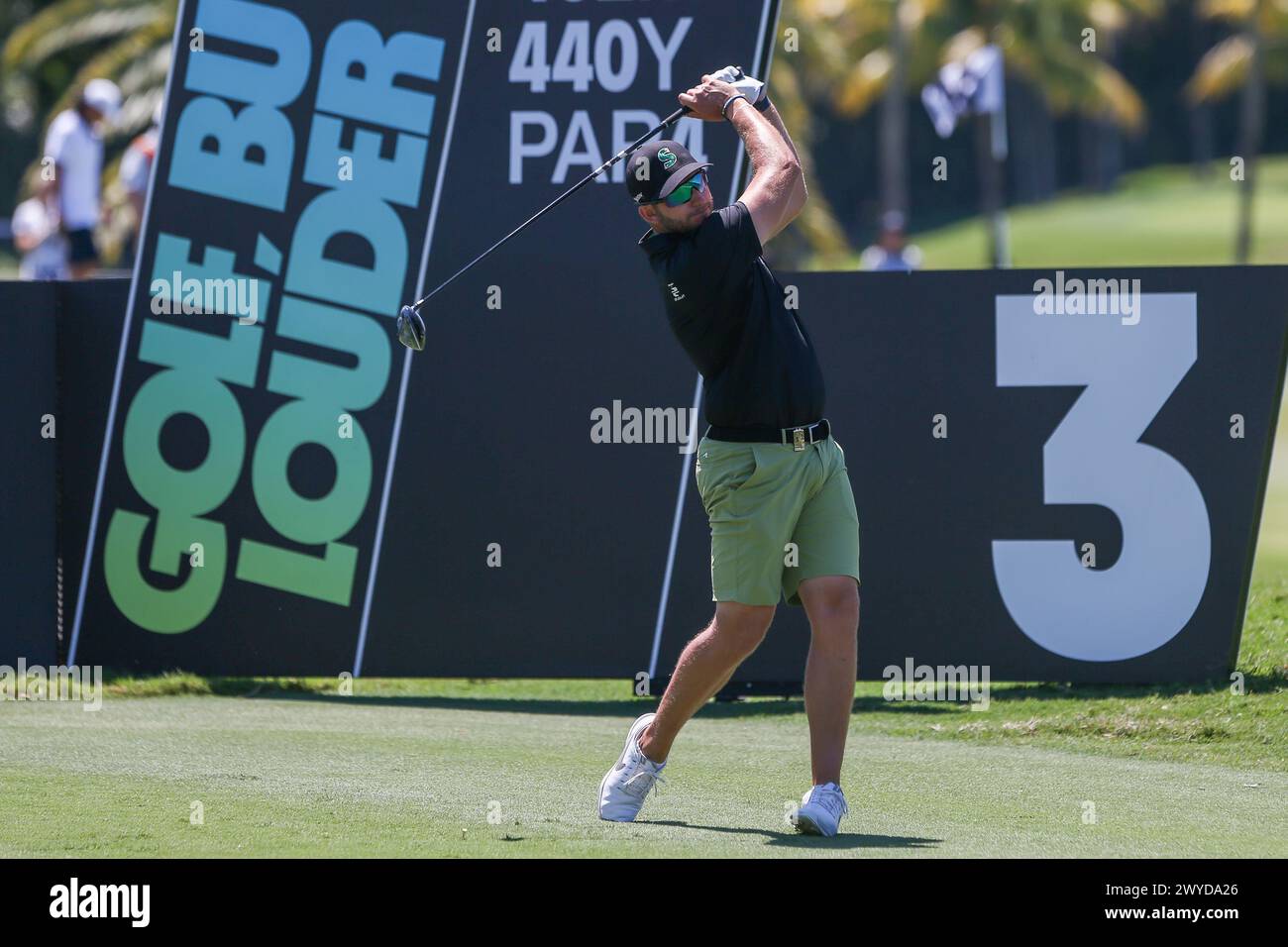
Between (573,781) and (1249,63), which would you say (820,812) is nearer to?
(573,781)

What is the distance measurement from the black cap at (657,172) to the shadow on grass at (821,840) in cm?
195

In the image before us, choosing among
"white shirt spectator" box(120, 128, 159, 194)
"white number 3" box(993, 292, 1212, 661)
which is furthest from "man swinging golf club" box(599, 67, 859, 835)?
"white shirt spectator" box(120, 128, 159, 194)

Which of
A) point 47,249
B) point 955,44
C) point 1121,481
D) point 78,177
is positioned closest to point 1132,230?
point 955,44

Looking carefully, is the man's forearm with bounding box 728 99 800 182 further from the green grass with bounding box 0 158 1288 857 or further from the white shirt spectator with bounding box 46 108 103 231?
the white shirt spectator with bounding box 46 108 103 231

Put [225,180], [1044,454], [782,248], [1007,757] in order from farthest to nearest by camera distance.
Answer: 1. [782,248]
2. [225,180]
3. [1044,454]
4. [1007,757]

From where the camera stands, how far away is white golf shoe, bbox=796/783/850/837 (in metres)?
6.04

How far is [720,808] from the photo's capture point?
6574mm

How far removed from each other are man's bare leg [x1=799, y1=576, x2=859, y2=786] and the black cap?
4.32 feet

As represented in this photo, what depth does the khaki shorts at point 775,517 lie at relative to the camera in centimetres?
623

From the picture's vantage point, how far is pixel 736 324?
6211 mm
